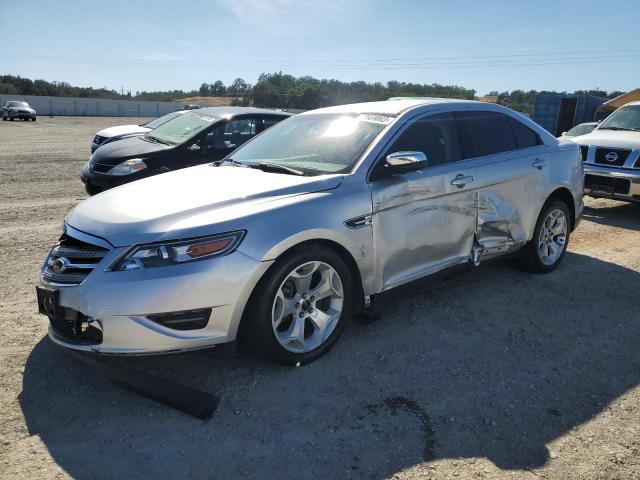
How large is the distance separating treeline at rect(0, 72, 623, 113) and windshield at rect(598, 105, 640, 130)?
103 ft

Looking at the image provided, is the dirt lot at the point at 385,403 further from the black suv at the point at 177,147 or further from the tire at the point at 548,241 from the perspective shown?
the black suv at the point at 177,147

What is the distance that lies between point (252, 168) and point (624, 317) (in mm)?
3323

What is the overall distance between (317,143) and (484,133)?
1.62 meters

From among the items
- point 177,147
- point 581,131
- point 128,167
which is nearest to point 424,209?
point 177,147

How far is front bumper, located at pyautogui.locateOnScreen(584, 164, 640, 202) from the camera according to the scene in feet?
25.3

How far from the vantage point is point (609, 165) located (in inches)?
321

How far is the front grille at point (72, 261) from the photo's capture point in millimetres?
2994

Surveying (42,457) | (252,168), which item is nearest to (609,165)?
(252,168)

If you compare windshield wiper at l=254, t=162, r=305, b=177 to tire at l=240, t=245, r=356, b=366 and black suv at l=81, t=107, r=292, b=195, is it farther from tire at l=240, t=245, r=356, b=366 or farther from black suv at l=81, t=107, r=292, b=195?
black suv at l=81, t=107, r=292, b=195

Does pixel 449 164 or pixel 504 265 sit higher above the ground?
pixel 449 164

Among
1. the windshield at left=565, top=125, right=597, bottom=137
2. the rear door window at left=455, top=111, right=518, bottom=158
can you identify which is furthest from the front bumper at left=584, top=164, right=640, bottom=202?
the windshield at left=565, top=125, right=597, bottom=137

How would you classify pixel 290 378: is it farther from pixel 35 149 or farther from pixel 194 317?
pixel 35 149

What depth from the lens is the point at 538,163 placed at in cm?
503

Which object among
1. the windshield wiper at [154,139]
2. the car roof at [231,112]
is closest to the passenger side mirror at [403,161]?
the car roof at [231,112]
